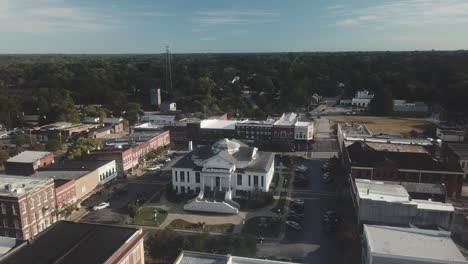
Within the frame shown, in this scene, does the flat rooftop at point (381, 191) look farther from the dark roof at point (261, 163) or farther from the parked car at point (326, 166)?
the parked car at point (326, 166)

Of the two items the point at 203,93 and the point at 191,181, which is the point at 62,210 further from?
the point at 203,93

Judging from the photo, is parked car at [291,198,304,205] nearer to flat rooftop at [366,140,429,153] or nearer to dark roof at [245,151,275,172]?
dark roof at [245,151,275,172]

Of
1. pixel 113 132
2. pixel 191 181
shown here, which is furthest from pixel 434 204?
pixel 113 132

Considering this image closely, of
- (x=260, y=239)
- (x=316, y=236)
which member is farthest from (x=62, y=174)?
(x=316, y=236)

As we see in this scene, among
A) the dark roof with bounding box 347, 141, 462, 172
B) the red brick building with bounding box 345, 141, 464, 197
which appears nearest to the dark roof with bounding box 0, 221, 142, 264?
the red brick building with bounding box 345, 141, 464, 197

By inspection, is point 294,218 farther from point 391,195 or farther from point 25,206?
point 25,206
